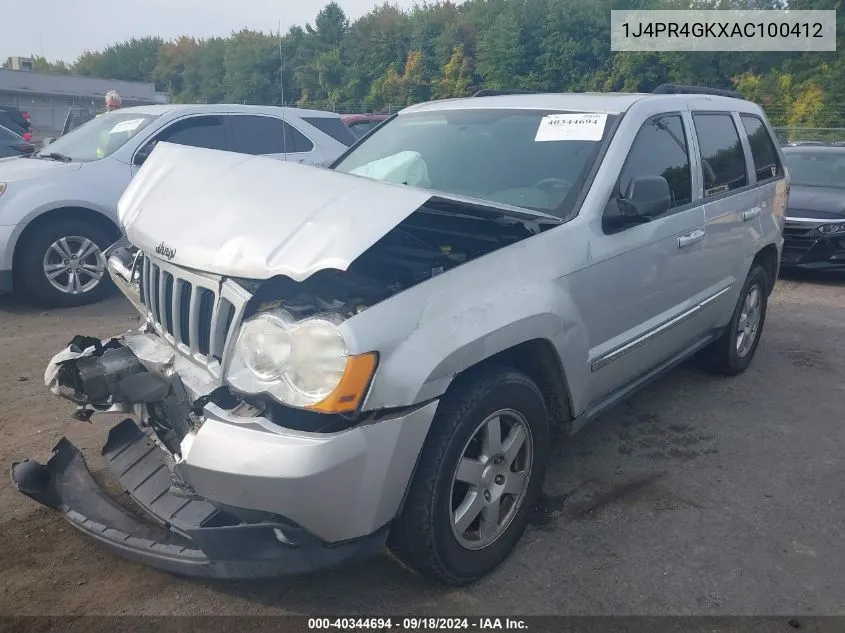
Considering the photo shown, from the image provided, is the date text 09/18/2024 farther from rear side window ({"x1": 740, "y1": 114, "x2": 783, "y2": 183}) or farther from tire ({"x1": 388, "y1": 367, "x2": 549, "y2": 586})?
rear side window ({"x1": 740, "y1": 114, "x2": 783, "y2": 183})

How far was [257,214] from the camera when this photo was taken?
2.47m

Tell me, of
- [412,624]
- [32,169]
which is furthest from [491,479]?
[32,169]

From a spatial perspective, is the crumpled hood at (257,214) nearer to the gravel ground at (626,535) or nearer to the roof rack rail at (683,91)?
the gravel ground at (626,535)

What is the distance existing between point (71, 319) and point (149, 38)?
80.0m

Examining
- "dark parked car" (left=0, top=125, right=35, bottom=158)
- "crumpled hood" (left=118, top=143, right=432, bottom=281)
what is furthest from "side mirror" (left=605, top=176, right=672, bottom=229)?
"dark parked car" (left=0, top=125, right=35, bottom=158)

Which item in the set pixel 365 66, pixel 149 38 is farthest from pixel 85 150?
pixel 149 38

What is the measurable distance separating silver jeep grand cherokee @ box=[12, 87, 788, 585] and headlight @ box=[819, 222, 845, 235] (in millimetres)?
5307

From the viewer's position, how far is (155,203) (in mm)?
2891

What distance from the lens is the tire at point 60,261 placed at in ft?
20.4

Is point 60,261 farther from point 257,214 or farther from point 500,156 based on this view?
point 257,214

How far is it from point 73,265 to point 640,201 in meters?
5.27

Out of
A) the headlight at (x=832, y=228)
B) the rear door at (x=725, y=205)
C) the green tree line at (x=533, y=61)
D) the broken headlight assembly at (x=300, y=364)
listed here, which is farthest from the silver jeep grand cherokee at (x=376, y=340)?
the green tree line at (x=533, y=61)

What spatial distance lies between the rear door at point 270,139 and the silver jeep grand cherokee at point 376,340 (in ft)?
12.6

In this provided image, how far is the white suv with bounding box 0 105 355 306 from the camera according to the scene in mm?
6188
